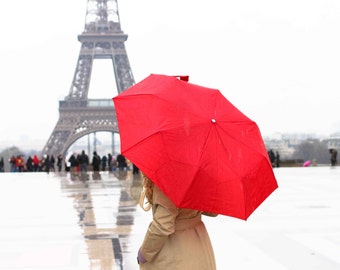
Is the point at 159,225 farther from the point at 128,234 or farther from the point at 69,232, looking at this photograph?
the point at 69,232

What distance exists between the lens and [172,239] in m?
3.49

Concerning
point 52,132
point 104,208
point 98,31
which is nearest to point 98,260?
point 104,208

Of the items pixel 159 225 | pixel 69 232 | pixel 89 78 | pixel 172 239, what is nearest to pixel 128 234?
pixel 69 232

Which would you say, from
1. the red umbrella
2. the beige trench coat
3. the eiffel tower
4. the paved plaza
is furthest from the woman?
the eiffel tower

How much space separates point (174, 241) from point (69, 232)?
5.99 m

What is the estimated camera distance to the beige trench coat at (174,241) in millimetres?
3381

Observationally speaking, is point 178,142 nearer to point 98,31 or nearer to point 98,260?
point 98,260

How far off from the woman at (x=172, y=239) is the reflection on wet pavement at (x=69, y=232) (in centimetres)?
326

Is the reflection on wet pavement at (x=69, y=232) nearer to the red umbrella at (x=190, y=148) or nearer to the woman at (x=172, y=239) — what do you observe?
the woman at (x=172, y=239)

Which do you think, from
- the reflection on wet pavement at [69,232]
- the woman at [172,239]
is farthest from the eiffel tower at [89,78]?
the woman at [172,239]

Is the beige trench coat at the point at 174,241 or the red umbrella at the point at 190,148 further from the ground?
the red umbrella at the point at 190,148

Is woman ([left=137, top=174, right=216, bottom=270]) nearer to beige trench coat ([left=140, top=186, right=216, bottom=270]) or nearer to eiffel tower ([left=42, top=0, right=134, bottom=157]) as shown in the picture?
beige trench coat ([left=140, top=186, right=216, bottom=270])

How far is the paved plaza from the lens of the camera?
702cm

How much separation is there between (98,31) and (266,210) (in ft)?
161
